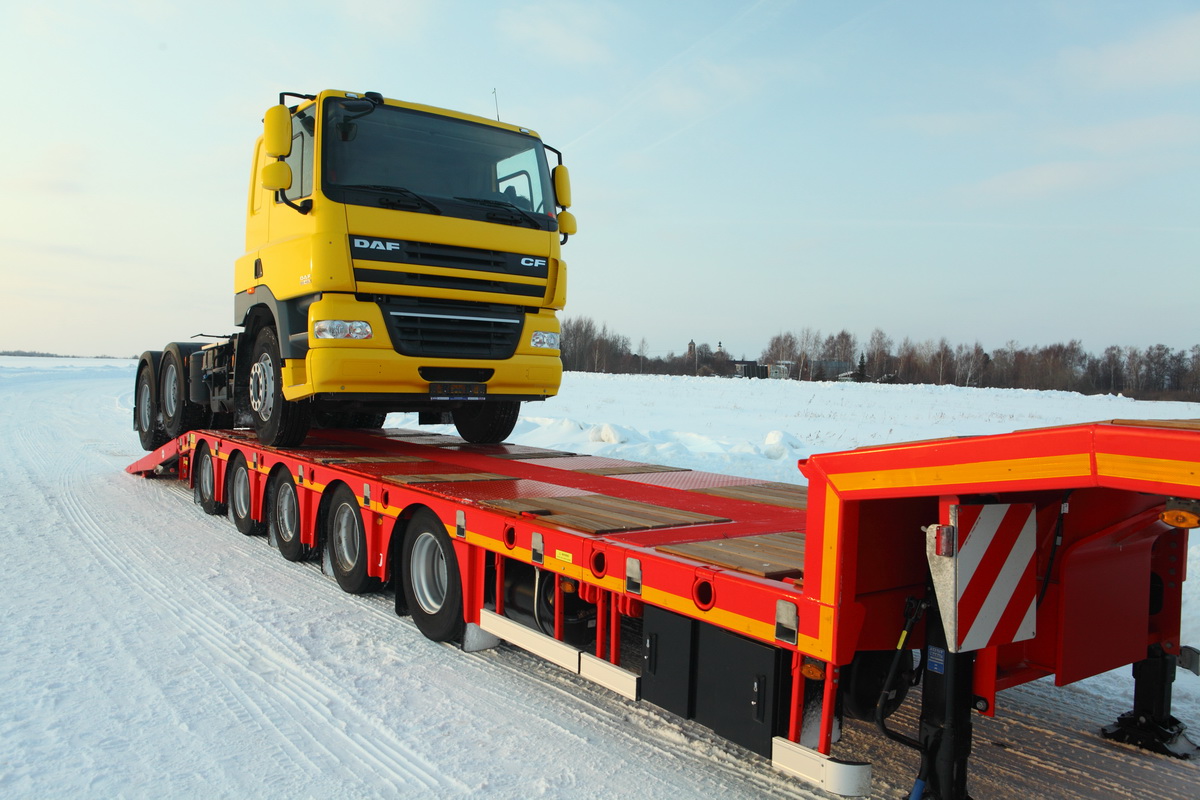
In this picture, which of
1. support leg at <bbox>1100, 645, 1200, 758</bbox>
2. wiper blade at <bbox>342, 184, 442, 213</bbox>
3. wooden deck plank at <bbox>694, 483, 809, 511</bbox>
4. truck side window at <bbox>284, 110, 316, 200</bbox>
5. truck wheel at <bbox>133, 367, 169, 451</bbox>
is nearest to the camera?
support leg at <bbox>1100, 645, 1200, 758</bbox>

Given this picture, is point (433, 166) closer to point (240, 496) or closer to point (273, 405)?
point (273, 405)

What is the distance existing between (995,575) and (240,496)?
678 centimetres

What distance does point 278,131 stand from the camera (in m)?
6.17

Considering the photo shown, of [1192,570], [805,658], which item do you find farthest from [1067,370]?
[805,658]

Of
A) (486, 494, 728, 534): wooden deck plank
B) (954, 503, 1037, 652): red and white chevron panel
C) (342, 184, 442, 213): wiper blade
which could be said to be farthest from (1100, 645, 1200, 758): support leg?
(342, 184, 442, 213): wiper blade

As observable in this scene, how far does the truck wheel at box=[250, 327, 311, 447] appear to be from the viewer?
6.97 meters

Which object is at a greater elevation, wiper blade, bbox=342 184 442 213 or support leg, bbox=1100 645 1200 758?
wiper blade, bbox=342 184 442 213

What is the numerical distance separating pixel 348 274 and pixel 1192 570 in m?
6.31

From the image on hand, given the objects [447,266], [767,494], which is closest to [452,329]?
[447,266]

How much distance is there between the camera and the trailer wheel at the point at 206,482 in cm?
841

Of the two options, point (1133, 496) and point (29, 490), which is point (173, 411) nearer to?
point (29, 490)

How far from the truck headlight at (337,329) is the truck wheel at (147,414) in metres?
6.20

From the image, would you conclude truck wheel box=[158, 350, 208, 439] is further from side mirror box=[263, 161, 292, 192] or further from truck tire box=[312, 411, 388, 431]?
side mirror box=[263, 161, 292, 192]

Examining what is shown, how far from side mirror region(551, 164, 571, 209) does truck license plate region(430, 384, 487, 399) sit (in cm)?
175
